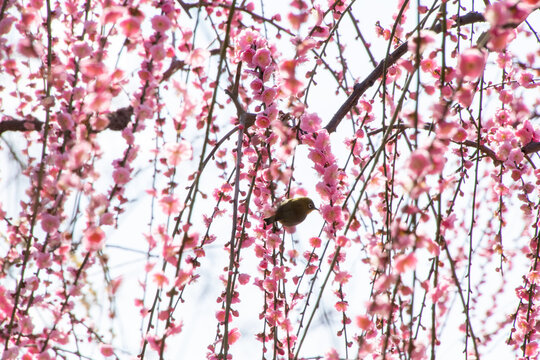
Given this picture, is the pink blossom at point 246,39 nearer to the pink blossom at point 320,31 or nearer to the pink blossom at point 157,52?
the pink blossom at point 320,31

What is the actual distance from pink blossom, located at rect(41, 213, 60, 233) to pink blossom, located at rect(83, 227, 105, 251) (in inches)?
6.2

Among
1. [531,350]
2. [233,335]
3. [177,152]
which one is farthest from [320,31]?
[531,350]

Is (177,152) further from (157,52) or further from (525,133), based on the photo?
(525,133)

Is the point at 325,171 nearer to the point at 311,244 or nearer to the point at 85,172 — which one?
the point at 311,244

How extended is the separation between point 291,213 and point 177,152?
466 mm

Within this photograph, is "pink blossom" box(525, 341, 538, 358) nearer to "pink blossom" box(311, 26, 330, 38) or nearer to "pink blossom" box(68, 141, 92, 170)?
"pink blossom" box(311, 26, 330, 38)

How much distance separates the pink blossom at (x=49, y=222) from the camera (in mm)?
976

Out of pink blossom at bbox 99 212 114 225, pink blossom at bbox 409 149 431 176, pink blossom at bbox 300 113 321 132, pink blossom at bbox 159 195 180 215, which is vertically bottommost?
pink blossom at bbox 409 149 431 176

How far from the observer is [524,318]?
4.92ft

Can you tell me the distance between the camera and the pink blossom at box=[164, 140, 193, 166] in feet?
3.08

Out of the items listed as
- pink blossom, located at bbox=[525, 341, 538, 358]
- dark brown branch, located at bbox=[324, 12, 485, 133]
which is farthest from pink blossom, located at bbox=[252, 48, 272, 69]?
pink blossom, located at bbox=[525, 341, 538, 358]

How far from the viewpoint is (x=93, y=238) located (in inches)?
33.8

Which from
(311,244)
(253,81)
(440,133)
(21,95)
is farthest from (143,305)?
(21,95)

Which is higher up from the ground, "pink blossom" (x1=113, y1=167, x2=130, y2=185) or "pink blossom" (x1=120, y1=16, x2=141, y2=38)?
"pink blossom" (x1=120, y1=16, x2=141, y2=38)
